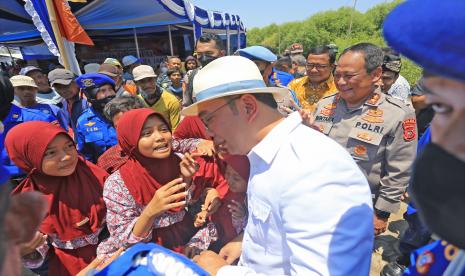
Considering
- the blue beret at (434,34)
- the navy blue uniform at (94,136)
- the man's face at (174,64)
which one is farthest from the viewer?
the man's face at (174,64)

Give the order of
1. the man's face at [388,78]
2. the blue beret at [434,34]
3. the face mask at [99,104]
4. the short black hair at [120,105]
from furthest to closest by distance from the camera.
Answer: the man's face at [388,78] → the face mask at [99,104] → the short black hair at [120,105] → the blue beret at [434,34]

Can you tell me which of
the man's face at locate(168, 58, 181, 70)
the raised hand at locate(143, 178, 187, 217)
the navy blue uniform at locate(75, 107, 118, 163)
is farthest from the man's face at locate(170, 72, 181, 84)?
the raised hand at locate(143, 178, 187, 217)

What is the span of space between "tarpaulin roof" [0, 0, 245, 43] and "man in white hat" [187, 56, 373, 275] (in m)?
7.67

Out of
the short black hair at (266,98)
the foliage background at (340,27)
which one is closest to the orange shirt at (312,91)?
the short black hair at (266,98)

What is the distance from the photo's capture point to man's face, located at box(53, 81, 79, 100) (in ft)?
12.5

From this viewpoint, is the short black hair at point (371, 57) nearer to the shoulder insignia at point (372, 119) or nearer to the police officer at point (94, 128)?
the shoulder insignia at point (372, 119)

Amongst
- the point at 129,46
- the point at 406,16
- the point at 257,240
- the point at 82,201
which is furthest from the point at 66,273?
the point at 129,46

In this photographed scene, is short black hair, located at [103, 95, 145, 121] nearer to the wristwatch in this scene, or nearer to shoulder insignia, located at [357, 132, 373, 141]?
shoulder insignia, located at [357, 132, 373, 141]

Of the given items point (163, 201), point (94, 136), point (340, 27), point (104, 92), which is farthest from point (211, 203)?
point (340, 27)

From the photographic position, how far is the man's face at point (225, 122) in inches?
46.7

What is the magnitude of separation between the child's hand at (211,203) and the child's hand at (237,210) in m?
0.10

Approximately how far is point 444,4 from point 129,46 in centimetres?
1547

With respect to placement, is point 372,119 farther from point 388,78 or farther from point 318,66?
point 388,78

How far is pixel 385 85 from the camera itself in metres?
3.86
